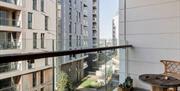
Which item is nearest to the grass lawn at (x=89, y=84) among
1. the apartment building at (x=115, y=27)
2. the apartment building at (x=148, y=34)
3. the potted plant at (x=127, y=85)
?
the potted plant at (x=127, y=85)

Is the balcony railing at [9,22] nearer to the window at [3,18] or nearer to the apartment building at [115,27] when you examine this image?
the window at [3,18]

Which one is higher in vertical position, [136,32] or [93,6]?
[93,6]

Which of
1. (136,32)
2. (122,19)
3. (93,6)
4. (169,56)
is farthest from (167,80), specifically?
(93,6)

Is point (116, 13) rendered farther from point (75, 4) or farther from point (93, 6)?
point (75, 4)

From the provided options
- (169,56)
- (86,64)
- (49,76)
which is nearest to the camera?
(49,76)

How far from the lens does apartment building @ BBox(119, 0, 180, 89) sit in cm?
342

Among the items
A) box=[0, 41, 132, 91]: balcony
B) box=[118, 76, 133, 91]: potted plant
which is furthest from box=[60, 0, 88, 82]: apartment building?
box=[118, 76, 133, 91]: potted plant

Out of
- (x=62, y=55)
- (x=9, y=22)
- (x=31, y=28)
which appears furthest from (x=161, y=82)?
(x=9, y=22)

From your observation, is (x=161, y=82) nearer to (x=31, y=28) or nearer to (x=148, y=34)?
(x=148, y=34)

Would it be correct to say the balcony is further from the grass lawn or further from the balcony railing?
the balcony railing

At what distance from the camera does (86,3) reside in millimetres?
4301

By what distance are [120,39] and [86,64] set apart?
1320 mm

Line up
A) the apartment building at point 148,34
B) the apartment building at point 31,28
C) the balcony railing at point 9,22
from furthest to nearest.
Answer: the apartment building at point 148,34, the balcony railing at point 9,22, the apartment building at point 31,28

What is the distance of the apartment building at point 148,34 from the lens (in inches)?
135
